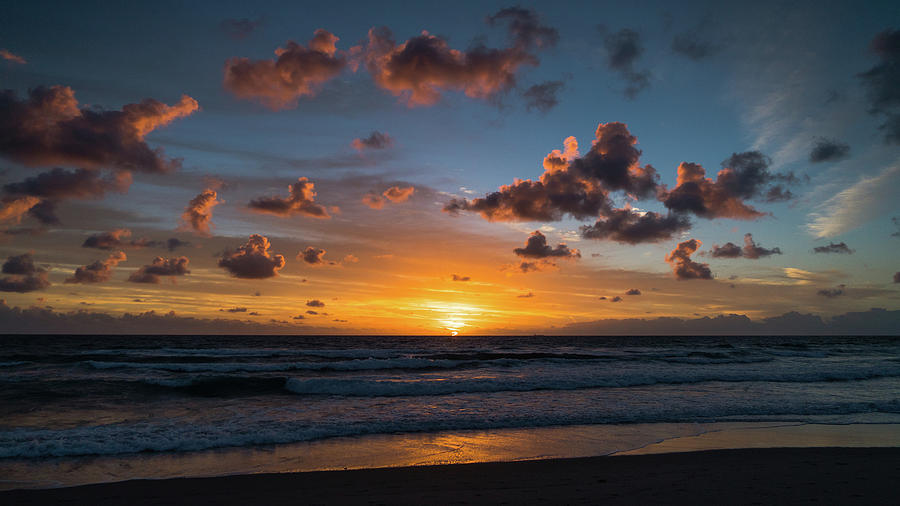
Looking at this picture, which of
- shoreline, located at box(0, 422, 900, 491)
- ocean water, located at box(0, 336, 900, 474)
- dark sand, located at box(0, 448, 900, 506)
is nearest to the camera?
dark sand, located at box(0, 448, 900, 506)

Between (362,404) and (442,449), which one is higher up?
(442,449)

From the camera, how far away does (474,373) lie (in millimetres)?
29484

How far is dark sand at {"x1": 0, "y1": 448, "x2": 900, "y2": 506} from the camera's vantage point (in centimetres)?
768

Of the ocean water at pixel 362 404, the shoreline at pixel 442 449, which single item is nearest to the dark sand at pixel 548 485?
the shoreline at pixel 442 449

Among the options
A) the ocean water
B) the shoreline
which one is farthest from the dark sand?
the ocean water

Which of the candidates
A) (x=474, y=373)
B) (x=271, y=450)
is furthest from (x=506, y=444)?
(x=474, y=373)

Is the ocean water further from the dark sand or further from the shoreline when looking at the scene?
the dark sand

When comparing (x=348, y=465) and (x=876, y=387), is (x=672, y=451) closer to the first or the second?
(x=348, y=465)

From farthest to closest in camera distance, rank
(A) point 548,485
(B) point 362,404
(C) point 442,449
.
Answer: (B) point 362,404 < (C) point 442,449 < (A) point 548,485

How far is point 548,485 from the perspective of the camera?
8.34 meters

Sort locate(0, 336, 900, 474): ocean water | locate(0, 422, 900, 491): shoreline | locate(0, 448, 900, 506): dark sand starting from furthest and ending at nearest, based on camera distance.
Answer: locate(0, 336, 900, 474): ocean water, locate(0, 422, 900, 491): shoreline, locate(0, 448, 900, 506): dark sand

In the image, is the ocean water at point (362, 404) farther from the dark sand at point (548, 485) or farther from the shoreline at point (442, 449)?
the dark sand at point (548, 485)

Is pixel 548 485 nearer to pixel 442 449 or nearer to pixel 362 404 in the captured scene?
pixel 442 449

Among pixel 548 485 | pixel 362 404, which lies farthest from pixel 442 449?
pixel 362 404
